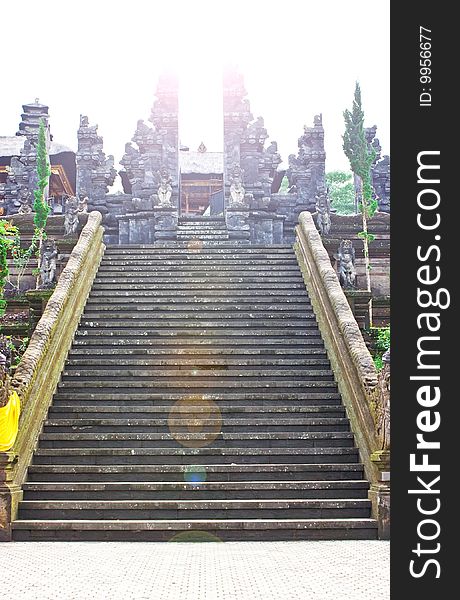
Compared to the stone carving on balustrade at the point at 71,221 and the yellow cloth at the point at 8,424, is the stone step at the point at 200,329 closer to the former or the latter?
the yellow cloth at the point at 8,424

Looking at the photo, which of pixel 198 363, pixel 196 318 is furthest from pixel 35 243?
pixel 198 363

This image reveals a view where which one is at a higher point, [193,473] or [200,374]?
[200,374]

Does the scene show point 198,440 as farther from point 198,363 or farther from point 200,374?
point 198,363

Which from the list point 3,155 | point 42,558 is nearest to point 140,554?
point 42,558

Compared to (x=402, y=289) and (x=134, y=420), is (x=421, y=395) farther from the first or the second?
(x=134, y=420)

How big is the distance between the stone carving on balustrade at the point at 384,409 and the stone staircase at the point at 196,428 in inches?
32.0

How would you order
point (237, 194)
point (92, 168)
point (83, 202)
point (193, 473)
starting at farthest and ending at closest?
point (92, 168) < point (83, 202) < point (237, 194) < point (193, 473)

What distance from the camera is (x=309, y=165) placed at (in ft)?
84.1

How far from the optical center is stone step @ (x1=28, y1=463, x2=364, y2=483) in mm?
9836

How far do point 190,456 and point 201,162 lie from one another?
28433mm

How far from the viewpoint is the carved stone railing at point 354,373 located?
918 cm

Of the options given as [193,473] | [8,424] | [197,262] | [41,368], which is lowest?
[193,473]

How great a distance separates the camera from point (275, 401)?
1140 centimetres

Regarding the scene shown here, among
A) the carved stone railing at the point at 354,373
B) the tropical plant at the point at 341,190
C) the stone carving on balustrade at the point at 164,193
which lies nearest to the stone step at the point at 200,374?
the carved stone railing at the point at 354,373
